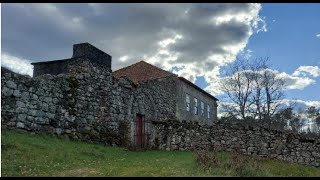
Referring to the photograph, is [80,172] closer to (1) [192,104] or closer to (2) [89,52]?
(2) [89,52]

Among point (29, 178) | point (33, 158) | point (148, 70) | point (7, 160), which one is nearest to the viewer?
point (29, 178)

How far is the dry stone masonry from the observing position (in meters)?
16.1

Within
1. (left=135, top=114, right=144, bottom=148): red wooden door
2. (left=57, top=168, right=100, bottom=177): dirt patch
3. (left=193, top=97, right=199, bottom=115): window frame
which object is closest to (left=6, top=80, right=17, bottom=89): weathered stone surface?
(left=57, top=168, right=100, bottom=177): dirt patch

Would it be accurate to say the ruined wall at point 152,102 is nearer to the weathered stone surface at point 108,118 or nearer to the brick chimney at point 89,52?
the weathered stone surface at point 108,118

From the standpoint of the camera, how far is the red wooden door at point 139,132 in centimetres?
2283

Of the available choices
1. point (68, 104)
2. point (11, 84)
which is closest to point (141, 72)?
point (68, 104)

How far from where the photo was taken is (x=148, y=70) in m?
34.5

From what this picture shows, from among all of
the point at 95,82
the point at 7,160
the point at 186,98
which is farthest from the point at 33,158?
the point at 186,98

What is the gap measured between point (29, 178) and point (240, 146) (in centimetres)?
1375

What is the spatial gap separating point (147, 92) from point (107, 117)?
5148 millimetres

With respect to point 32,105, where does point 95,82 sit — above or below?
above

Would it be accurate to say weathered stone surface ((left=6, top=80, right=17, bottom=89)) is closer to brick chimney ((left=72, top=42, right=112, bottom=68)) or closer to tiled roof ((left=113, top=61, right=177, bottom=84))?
brick chimney ((left=72, top=42, right=112, bottom=68))

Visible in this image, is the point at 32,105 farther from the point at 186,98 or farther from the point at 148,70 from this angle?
the point at 186,98

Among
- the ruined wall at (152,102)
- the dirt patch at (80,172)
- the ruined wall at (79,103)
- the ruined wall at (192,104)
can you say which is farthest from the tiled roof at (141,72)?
the dirt patch at (80,172)
